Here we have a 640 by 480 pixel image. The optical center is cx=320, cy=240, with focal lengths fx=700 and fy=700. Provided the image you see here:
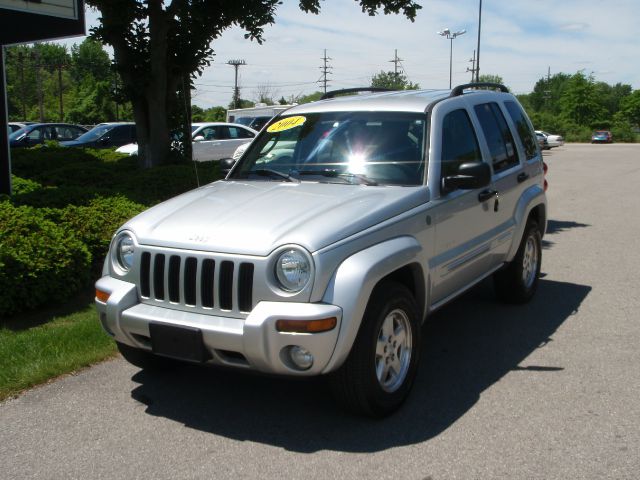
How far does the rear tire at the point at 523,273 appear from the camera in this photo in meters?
6.27

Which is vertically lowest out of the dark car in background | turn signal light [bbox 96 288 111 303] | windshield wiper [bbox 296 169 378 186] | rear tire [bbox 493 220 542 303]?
rear tire [bbox 493 220 542 303]

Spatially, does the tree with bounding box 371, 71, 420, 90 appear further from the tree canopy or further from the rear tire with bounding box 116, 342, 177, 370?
the rear tire with bounding box 116, 342, 177, 370

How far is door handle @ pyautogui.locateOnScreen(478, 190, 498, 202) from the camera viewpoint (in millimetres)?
5257

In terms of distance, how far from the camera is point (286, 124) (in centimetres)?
557

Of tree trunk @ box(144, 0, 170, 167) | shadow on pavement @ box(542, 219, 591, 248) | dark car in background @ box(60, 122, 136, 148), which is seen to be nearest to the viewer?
shadow on pavement @ box(542, 219, 591, 248)

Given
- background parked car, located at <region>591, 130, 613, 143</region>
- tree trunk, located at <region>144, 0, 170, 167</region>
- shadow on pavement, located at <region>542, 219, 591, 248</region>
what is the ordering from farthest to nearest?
1. background parked car, located at <region>591, 130, 613, 143</region>
2. tree trunk, located at <region>144, 0, 170, 167</region>
3. shadow on pavement, located at <region>542, 219, 591, 248</region>

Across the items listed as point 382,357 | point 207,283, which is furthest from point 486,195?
point 207,283

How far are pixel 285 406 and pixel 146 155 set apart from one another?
8906 millimetres

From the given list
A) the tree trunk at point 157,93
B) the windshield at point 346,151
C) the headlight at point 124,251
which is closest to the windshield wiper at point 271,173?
the windshield at point 346,151

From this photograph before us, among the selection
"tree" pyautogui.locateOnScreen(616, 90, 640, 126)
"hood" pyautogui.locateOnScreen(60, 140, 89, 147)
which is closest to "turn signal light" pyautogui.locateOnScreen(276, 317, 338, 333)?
"hood" pyautogui.locateOnScreen(60, 140, 89, 147)

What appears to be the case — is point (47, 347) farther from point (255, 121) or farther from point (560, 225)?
point (255, 121)

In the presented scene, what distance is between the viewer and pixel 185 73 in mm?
12148

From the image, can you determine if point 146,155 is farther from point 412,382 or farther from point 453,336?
point 412,382

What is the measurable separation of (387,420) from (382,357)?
0.38 metres
